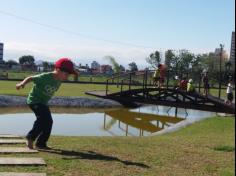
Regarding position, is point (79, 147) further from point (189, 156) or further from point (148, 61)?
point (148, 61)

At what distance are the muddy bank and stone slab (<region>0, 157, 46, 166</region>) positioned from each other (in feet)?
65.9

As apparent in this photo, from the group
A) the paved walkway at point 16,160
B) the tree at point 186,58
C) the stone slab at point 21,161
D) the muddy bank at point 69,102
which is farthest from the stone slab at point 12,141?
the tree at point 186,58

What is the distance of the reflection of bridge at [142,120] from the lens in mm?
20516

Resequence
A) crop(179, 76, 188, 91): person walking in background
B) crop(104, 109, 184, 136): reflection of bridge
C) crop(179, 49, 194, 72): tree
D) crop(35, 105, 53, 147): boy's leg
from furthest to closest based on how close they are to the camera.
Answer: crop(179, 49, 194, 72): tree < crop(179, 76, 188, 91): person walking in background < crop(104, 109, 184, 136): reflection of bridge < crop(35, 105, 53, 147): boy's leg

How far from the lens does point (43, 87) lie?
7859 millimetres

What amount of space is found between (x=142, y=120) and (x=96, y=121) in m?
2.48

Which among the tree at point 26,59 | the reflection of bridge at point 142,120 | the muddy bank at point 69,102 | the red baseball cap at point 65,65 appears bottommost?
the reflection of bridge at point 142,120

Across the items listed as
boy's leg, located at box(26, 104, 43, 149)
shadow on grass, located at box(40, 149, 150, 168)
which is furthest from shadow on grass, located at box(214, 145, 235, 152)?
boy's leg, located at box(26, 104, 43, 149)

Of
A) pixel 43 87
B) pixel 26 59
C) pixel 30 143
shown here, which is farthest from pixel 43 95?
pixel 26 59

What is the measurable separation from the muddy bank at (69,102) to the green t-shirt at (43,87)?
1892cm

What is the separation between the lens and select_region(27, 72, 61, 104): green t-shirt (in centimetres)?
783

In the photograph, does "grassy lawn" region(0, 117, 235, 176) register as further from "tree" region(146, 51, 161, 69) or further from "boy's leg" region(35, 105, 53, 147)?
"tree" region(146, 51, 161, 69)

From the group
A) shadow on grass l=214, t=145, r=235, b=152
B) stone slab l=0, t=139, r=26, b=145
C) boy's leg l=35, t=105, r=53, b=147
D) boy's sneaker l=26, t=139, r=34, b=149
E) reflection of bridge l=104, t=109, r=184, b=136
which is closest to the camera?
boy's sneaker l=26, t=139, r=34, b=149

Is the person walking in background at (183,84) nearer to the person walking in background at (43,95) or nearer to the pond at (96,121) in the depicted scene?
the pond at (96,121)
